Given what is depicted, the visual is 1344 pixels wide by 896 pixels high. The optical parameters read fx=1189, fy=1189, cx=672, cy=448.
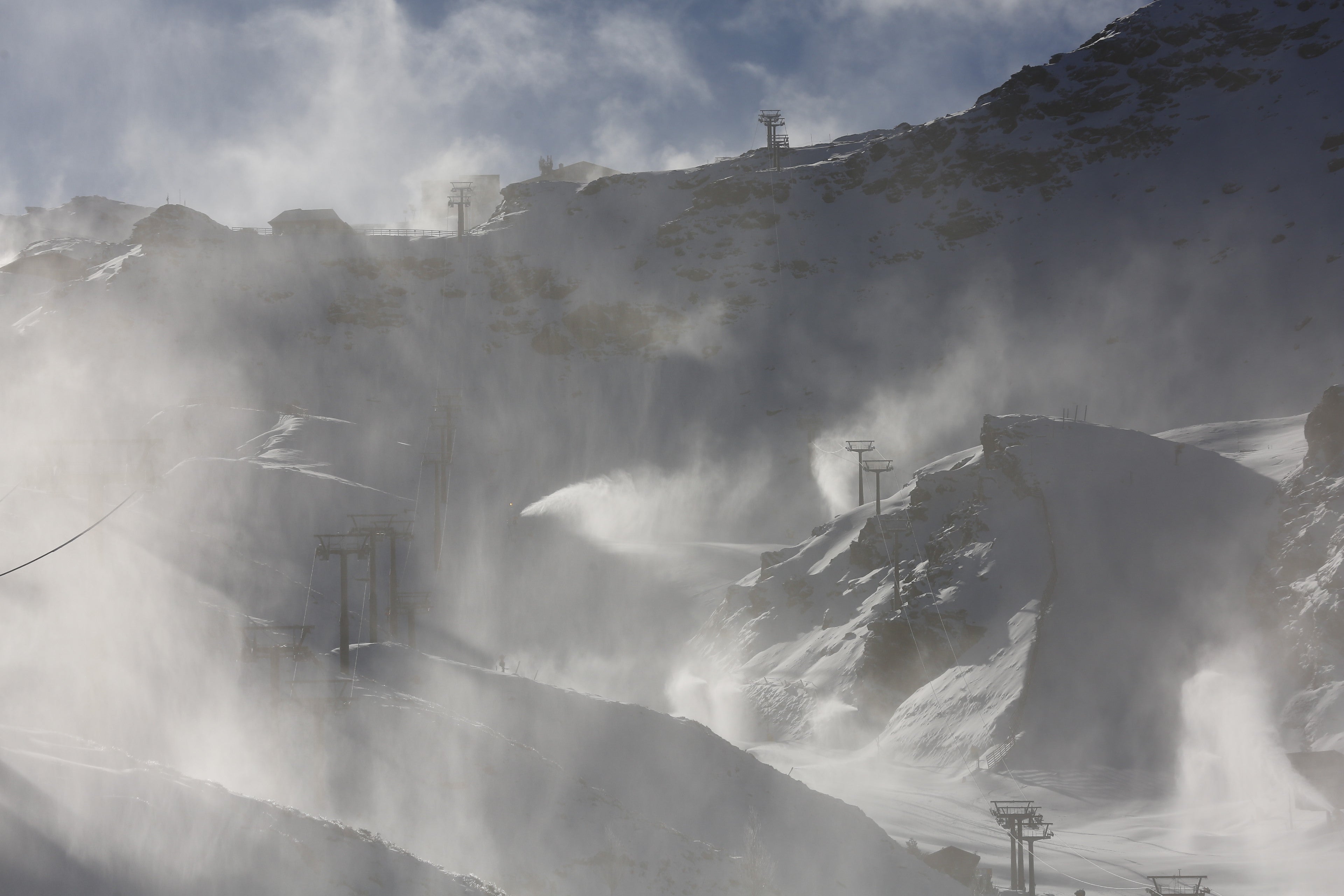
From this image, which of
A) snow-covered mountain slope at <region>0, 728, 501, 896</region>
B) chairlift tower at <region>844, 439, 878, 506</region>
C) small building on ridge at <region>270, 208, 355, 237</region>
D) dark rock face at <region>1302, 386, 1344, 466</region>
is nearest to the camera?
snow-covered mountain slope at <region>0, 728, 501, 896</region>

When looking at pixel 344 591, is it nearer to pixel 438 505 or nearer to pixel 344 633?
pixel 344 633

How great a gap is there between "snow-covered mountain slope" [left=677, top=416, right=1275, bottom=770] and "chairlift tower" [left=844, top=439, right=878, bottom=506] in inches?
166

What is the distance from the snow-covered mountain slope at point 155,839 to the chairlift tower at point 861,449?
2321 inches

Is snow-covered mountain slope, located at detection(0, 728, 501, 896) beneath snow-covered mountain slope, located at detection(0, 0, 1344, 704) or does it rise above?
beneath

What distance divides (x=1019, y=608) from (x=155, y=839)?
54435 mm

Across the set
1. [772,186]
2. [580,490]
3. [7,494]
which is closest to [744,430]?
[580,490]

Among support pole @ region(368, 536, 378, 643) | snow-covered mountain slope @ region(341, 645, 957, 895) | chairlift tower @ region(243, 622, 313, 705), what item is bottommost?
snow-covered mountain slope @ region(341, 645, 957, 895)

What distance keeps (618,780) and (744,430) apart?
96.0 meters

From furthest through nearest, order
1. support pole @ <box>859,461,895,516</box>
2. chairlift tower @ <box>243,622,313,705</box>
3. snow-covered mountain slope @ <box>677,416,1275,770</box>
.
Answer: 1. support pole @ <box>859,461,895,516</box>
2. snow-covered mountain slope @ <box>677,416,1275,770</box>
3. chairlift tower @ <box>243,622,313,705</box>

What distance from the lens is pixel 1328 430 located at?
6125 cm

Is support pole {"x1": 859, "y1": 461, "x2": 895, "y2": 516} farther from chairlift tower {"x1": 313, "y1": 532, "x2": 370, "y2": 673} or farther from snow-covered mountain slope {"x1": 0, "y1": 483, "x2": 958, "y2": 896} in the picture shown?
snow-covered mountain slope {"x1": 0, "y1": 483, "x2": 958, "y2": 896}

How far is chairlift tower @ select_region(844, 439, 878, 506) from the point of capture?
274 feet

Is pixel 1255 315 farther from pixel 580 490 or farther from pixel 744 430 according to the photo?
pixel 580 490

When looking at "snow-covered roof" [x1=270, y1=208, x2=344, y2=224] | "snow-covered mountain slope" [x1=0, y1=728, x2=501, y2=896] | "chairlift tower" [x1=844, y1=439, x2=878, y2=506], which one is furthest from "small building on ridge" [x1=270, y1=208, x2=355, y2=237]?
"snow-covered mountain slope" [x1=0, y1=728, x2=501, y2=896]
